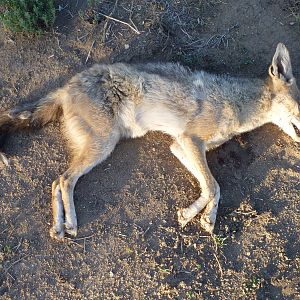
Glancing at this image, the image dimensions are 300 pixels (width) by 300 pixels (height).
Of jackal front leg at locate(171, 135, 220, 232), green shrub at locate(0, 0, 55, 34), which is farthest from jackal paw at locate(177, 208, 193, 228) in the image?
green shrub at locate(0, 0, 55, 34)

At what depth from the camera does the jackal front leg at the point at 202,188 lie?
5.37 m

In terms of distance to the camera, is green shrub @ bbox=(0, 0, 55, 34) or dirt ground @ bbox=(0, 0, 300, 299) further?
green shrub @ bbox=(0, 0, 55, 34)

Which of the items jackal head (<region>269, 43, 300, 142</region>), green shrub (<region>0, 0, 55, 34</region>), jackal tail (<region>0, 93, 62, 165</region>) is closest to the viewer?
jackal tail (<region>0, 93, 62, 165</region>)

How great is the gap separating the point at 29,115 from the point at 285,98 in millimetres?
3130

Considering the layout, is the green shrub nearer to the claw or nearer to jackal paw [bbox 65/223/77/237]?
jackal paw [bbox 65/223/77/237]

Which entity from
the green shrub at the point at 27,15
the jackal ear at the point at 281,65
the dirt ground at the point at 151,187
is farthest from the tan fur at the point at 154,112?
the green shrub at the point at 27,15

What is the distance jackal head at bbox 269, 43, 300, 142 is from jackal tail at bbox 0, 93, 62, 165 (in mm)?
2653

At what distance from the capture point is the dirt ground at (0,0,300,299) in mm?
5176

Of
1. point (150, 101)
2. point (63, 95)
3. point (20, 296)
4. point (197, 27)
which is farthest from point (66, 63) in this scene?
point (20, 296)

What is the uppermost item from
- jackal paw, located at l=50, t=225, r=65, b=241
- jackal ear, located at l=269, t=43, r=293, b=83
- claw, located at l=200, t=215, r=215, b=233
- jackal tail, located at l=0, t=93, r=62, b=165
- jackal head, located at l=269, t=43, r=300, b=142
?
jackal ear, located at l=269, t=43, r=293, b=83

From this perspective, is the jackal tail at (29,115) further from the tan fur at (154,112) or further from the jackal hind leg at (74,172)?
the jackal hind leg at (74,172)

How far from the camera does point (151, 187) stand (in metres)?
5.60

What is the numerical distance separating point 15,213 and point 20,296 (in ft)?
3.07

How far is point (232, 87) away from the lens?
5691 millimetres
